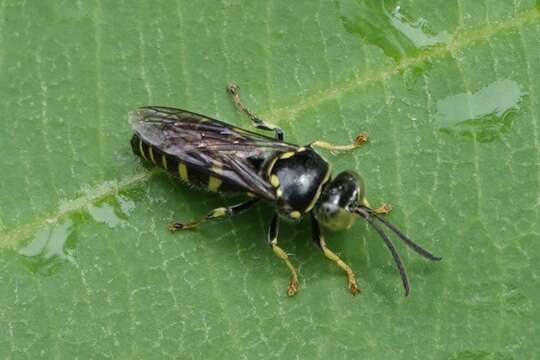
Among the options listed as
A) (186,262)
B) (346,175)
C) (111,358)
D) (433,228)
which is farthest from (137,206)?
(433,228)

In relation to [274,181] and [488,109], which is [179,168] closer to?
[274,181]

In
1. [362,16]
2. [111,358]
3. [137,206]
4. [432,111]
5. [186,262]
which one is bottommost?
[111,358]

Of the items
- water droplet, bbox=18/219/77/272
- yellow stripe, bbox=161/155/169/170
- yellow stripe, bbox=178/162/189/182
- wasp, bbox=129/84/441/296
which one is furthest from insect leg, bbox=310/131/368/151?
water droplet, bbox=18/219/77/272

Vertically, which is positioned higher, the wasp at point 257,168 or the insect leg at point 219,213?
the wasp at point 257,168

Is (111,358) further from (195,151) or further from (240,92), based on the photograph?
(240,92)

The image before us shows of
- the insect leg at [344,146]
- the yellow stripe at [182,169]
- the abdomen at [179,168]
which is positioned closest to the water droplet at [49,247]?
the abdomen at [179,168]

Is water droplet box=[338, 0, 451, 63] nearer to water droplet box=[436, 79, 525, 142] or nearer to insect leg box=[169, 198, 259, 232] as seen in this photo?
water droplet box=[436, 79, 525, 142]

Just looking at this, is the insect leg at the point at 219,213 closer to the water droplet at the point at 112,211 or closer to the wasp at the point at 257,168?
the wasp at the point at 257,168
